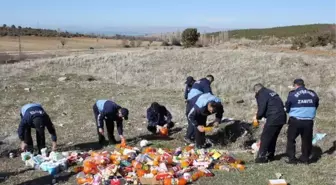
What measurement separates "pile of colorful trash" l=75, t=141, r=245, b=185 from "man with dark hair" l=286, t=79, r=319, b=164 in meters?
1.17

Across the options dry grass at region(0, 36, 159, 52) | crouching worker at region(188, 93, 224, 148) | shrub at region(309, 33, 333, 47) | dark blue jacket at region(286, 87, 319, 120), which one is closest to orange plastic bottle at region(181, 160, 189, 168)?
crouching worker at region(188, 93, 224, 148)

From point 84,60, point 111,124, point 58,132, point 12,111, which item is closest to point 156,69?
point 84,60

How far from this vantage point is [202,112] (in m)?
9.70

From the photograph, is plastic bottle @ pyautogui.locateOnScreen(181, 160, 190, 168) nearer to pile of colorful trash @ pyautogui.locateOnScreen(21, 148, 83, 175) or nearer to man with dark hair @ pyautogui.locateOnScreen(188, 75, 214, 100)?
pile of colorful trash @ pyautogui.locateOnScreen(21, 148, 83, 175)

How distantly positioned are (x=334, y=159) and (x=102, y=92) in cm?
1317

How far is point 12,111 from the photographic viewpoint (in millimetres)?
16656

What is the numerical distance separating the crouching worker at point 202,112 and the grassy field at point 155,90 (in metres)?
0.87

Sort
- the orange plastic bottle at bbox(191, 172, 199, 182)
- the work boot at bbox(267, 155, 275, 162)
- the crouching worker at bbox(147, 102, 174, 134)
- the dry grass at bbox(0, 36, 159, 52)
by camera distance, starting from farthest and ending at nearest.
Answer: the dry grass at bbox(0, 36, 159, 52) < the crouching worker at bbox(147, 102, 174, 134) < the work boot at bbox(267, 155, 275, 162) < the orange plastic bottle at bbox(191, 172, 199, 182)

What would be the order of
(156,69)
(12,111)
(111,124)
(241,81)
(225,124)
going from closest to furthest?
(111,124) < (225,124) < (12,111) < (241,81) < (156,69)

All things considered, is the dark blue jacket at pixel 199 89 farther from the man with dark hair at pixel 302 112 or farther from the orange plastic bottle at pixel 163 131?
the man with dark hair at pixel 302 112

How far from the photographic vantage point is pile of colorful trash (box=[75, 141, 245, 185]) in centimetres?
779

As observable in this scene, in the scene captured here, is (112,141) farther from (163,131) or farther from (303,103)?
(303,103)

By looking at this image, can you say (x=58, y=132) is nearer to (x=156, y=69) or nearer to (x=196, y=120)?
(x=196, y=120)

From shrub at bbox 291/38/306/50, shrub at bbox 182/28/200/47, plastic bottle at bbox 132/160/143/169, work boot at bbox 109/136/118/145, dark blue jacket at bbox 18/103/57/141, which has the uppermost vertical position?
shrub at bbox 182/28/200/47
